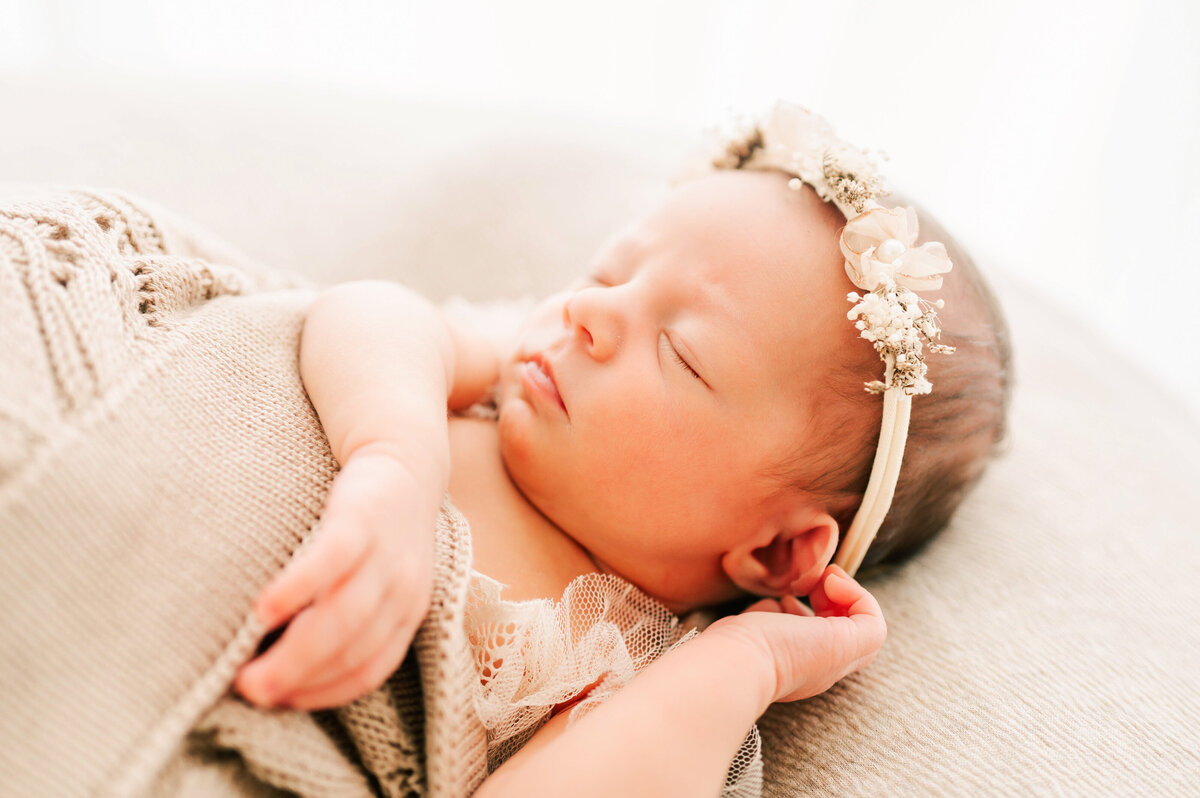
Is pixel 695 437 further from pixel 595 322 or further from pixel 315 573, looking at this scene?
pixel 315 573

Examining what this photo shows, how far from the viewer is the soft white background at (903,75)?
2506mm

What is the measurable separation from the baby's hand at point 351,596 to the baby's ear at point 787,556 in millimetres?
527

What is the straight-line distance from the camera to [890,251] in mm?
1089

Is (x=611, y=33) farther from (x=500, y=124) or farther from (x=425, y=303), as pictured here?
(x=425, y=303)

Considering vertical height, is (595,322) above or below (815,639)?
above

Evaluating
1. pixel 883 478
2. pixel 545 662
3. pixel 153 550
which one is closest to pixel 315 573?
pixel 153 550

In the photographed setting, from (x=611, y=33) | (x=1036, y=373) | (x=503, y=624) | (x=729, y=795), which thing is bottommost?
(x=729, y=795)

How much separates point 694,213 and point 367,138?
1102mm

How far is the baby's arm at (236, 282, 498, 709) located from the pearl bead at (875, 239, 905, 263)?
602mm

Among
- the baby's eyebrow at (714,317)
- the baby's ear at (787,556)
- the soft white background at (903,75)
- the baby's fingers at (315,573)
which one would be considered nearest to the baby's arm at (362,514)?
the baby's fingers at (315,573)

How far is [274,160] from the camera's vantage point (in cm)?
185

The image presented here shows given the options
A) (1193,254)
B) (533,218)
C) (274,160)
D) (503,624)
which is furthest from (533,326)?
(1193,254)

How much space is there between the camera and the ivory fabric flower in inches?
42.9

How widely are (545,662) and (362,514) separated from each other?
1.14ft
